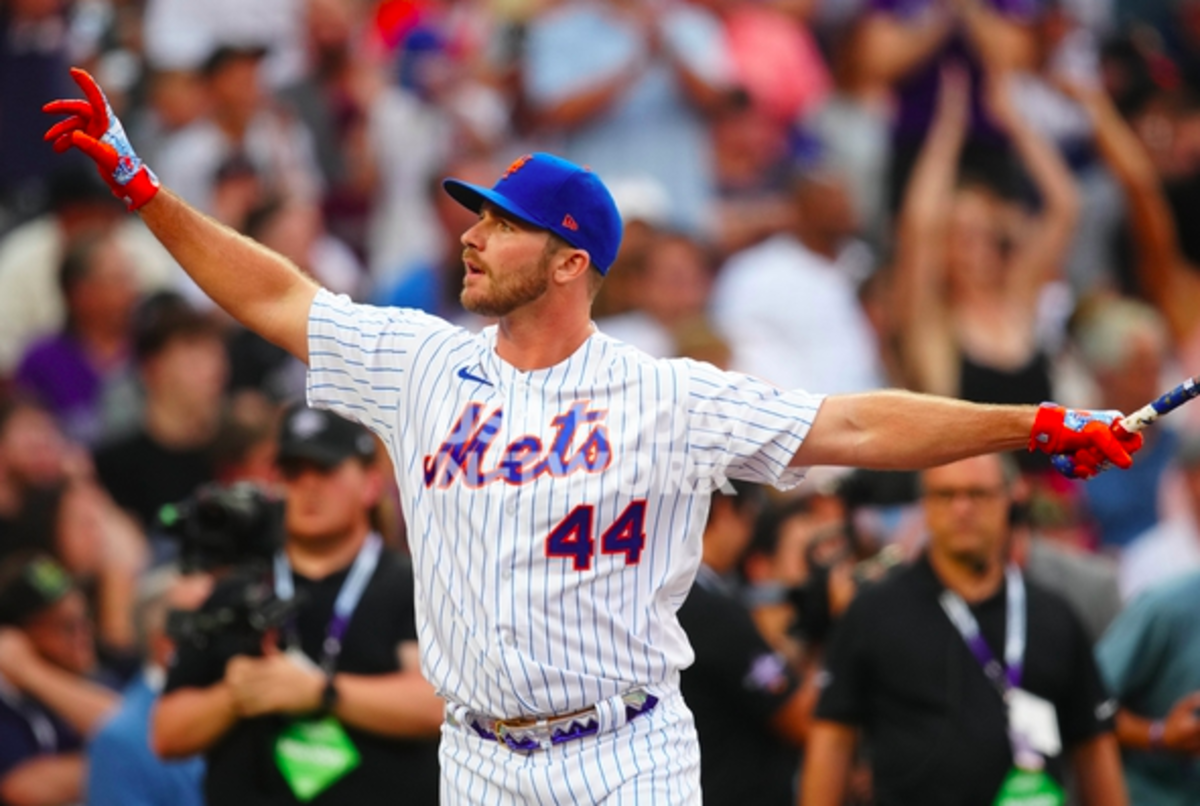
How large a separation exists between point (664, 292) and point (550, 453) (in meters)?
5.70

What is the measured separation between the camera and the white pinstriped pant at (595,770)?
4.87 metres

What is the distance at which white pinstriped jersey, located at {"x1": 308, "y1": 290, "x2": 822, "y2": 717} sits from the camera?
4.83 m

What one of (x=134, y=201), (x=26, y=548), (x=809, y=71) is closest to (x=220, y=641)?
(x=134, y=201)

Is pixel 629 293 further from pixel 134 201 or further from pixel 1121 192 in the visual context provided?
pixel 134 201

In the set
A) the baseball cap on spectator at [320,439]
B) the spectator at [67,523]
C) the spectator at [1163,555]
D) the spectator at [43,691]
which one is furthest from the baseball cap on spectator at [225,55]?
the spectator at [1163,555]

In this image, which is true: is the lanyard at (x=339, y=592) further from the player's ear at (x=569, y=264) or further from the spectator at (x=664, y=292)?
the spectator at (x=664, y=292)

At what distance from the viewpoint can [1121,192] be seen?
41.5ft

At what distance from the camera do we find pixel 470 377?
5055mm

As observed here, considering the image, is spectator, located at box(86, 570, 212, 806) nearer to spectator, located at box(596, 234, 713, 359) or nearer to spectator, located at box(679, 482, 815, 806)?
→ spectator, located at box(679, 482, 815, 806)

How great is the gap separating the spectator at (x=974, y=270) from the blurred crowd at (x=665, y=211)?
23 mm

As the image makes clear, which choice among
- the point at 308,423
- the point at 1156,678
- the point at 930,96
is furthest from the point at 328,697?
the point at 930,96

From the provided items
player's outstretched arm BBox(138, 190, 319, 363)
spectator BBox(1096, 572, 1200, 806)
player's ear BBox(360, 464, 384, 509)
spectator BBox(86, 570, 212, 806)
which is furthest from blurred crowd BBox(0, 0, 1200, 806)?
player's outstretched arm BBox(138, 190, 319, 363)

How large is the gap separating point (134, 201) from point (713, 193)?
23.4 feet

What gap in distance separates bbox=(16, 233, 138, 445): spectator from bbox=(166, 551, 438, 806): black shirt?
3.98m
